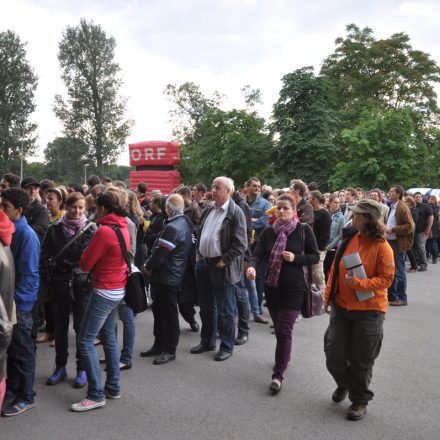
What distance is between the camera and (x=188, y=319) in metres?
6.30

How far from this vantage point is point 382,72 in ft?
120

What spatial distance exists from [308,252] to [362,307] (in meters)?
0.92


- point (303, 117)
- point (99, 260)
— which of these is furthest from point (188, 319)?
point (303, 117)

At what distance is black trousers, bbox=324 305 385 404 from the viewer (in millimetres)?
3682

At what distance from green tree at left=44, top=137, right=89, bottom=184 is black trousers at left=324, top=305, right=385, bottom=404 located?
38012 millimetres

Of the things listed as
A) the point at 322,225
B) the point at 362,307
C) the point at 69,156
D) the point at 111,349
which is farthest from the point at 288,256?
the point at 69,156

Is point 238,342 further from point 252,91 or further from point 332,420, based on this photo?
point 252,91

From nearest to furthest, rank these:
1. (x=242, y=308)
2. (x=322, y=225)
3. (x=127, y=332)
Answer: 1. (x=127, y=332)
2. (x=242, y=308)
3. (x=322, y=225)

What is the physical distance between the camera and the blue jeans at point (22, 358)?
12.3 ft

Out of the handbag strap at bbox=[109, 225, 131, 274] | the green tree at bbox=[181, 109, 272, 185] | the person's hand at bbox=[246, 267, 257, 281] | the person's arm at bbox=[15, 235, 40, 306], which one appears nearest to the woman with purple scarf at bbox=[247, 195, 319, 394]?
the person's hand at bbox=[246, 267, 257, 281]

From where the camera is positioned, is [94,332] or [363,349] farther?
[94,332]

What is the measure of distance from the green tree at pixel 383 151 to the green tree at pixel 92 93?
2147 cm

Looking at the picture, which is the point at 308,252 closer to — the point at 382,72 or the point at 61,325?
the point at 61,325

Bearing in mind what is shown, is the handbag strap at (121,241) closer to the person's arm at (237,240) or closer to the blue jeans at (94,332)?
the blue jeans at (94,332)
